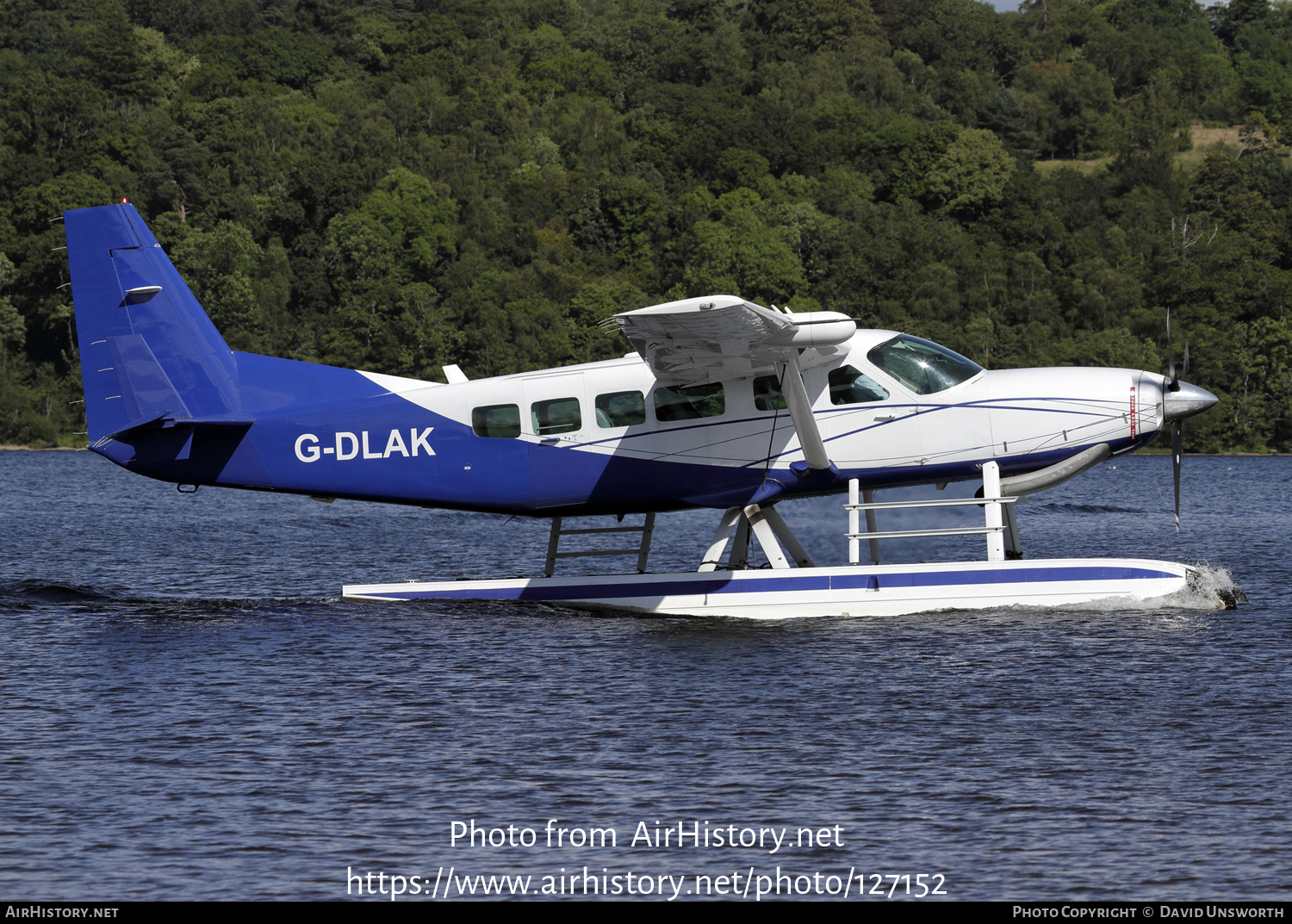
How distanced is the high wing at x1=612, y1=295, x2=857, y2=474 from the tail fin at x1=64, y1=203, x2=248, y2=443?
19.5ft

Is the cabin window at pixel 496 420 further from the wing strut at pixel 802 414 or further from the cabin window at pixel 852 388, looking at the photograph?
the cabin window at pixel 852 388

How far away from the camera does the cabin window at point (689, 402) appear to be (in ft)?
59.4

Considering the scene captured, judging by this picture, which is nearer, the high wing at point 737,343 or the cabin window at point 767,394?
the high wing at point 737,343

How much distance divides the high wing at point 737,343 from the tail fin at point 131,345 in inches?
234

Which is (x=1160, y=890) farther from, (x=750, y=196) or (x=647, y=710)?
(x=750, y=196)

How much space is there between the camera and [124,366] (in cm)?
1878

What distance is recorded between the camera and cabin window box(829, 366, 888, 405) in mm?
17953

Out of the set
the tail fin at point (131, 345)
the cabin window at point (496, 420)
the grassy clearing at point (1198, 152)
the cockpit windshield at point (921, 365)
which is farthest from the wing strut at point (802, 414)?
the grassy clearing at point (1198, 152)

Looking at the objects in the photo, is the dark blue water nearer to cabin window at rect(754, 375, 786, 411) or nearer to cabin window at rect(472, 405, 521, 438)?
cabin window at rect(472, 405, 521, 438)

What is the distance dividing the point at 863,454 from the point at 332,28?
528 feet

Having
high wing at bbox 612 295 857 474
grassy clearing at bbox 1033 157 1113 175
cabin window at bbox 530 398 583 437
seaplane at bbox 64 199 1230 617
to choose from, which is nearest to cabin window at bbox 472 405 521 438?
seaplane at bbox 64 199 1230 617

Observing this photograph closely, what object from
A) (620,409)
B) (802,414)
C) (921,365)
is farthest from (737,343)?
(921,365)

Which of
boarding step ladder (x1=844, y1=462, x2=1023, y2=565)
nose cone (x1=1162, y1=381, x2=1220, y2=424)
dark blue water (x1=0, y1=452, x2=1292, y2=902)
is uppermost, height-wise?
nose cone (x1=1162, y1=381, x2=1220, y2=424)

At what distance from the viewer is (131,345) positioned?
18.8 m
